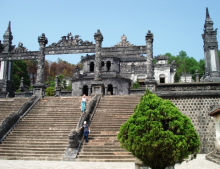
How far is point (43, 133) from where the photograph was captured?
1282 cm

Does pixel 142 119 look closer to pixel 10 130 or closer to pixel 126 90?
pixel 10 130

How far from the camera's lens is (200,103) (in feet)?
48.3

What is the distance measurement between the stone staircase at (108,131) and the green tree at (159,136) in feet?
14.5

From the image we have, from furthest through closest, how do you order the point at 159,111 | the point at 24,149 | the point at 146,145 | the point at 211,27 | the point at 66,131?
the point at 211,27 < the point at 66,131 < the point at 24,149 < the point at 159,111 < the point at 146,145

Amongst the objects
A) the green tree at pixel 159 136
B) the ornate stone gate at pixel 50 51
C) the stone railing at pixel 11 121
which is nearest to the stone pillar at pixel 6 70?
the ornate stone gate at pixel 50 51

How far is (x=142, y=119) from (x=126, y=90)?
78.2 ft

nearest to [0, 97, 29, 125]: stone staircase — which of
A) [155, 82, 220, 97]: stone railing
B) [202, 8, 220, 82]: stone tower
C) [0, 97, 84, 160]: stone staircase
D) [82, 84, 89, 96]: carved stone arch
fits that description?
[0, 97, 84, 160]: stone staircase

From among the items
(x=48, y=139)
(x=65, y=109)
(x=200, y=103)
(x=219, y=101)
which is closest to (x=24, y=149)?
(x=48, y=139)

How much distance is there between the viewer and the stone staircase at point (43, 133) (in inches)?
438

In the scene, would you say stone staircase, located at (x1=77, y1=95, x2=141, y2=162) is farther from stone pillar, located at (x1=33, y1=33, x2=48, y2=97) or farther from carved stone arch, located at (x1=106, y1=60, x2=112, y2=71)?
carved stone arch, located at (x1=106, y1=60, x2=112, y2=71)

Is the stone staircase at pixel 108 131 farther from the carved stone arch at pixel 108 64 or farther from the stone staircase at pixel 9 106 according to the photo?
the carved stone arch at pixel 108 64

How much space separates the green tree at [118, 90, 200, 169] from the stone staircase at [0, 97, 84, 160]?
5.65m

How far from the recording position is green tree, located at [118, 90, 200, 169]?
227 inches

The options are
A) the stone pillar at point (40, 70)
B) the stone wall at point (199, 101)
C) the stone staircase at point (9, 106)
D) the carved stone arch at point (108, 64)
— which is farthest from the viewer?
the carved stone arch at point (108, 64)
